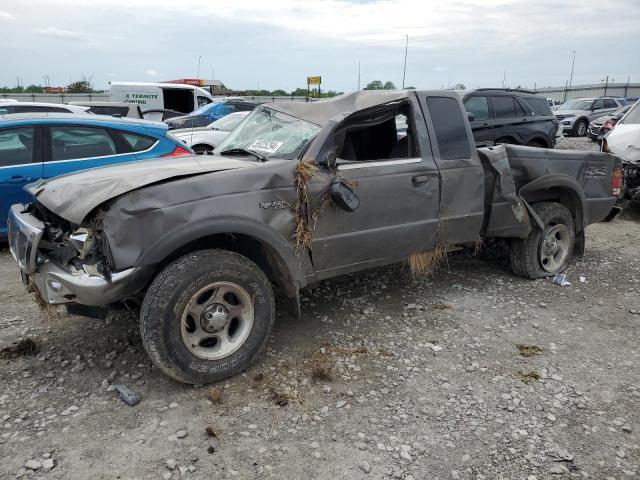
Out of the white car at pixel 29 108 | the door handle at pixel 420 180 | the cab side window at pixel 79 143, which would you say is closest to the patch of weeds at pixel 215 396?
the door handle at pixel 420 180

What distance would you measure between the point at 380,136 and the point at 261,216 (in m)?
1.94

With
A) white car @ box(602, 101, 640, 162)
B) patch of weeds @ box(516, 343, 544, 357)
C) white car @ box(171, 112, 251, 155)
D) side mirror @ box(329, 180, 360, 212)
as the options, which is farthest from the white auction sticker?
white car @ box(602, 101, 640, 162)

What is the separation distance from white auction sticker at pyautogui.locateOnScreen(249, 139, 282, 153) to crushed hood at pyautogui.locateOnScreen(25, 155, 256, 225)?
28 cm

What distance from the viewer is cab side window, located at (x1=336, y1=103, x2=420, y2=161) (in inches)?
169

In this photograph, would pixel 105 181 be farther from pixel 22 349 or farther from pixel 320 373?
pixel 320 373

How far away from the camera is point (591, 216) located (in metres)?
5.70

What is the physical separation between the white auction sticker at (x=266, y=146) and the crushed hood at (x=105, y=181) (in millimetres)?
283

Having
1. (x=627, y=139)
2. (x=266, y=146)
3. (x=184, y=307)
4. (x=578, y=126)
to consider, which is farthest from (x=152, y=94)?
(x=578, y=126)

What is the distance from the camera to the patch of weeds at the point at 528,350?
391 centimetres

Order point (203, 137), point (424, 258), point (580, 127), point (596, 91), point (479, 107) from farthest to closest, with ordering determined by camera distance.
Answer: point (596, 91) → point (580, 127) → point (479, 107) → point (203, 137) → point (424, 258)

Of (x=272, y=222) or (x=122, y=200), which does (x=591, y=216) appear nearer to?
(x=272, y=222)

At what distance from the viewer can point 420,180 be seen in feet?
13.9

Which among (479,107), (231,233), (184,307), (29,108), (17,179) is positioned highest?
(479,107)

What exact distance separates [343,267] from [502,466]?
1.76m
